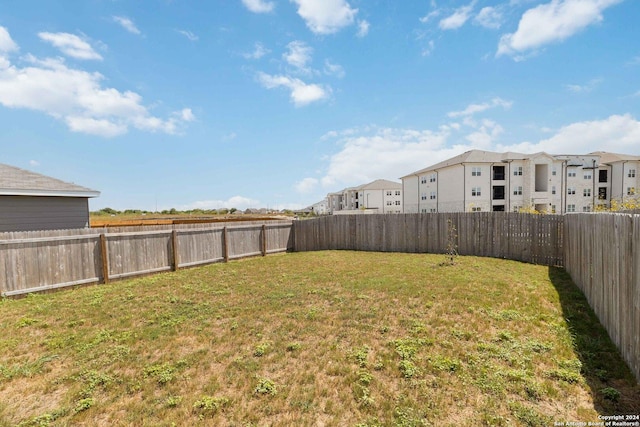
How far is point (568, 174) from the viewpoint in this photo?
34281 mm

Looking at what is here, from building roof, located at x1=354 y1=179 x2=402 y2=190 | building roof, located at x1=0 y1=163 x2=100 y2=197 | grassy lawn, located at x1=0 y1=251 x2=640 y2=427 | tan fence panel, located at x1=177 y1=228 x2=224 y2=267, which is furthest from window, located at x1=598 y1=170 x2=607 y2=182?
building roof, located at x1=0 y1=163 x2=100 y2=197

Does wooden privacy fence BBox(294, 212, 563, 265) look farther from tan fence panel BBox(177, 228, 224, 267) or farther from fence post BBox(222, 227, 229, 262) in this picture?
tan fence panel BBox(177, 228, 224, 267)

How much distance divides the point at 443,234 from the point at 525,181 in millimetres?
26160

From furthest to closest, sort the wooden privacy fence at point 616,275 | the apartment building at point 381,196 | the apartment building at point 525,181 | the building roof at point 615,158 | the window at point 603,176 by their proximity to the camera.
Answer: the apartment building at point 381,196 → the window at point 603,176 → the building roof at point 615,158 → the apartment building at point 525,181 → the wooden privacy fence at point 616,275

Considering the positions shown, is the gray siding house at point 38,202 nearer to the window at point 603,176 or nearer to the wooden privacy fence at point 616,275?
the wooden privacy fence at point 616,275

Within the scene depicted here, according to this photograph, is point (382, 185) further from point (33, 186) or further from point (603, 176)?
point (33, 186)

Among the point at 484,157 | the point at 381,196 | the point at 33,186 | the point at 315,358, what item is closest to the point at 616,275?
the point at 315,358

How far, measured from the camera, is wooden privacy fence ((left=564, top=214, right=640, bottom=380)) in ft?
10.1

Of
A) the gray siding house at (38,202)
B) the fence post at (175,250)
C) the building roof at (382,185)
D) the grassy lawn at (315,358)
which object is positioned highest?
the building roof at (382,185)

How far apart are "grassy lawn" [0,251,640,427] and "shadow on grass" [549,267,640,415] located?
2 centimetres

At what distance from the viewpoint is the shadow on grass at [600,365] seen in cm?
280

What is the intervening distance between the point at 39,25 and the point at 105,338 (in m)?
9.51

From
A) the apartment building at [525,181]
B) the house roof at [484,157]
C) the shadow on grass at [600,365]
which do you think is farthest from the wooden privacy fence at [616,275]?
the house roof at [484,157]

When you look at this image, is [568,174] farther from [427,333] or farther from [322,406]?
[322,406]
